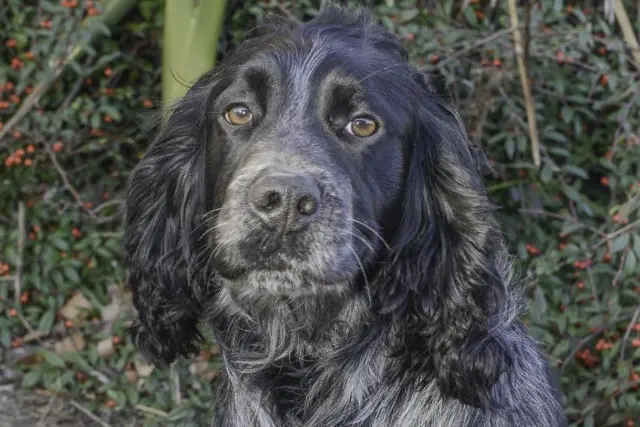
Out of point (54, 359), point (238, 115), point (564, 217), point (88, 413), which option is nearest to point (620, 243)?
point (564, 217)

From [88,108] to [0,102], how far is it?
17.5 inches

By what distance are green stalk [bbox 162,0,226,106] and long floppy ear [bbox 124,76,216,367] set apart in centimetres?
130

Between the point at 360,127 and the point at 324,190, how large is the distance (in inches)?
12.6

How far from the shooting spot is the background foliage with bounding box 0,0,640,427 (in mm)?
5188

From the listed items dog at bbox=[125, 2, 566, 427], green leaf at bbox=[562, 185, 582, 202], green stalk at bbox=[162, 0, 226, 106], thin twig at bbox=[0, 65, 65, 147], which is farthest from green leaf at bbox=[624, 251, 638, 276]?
thin twig at bbox=[0, 65, 65, 147]

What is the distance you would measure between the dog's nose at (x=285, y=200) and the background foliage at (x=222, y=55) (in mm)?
2262

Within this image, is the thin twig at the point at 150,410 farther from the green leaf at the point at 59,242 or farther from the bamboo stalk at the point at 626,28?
the bamboo stalk at the point at 626,28

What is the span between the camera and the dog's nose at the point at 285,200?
2887 millimetres

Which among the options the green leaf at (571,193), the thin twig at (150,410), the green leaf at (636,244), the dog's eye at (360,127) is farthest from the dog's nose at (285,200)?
the green leaf at (571,193)

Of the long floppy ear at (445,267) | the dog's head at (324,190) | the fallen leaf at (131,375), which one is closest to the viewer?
the dog's head at (324,190)

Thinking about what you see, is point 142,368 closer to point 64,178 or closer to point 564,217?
point 64,178

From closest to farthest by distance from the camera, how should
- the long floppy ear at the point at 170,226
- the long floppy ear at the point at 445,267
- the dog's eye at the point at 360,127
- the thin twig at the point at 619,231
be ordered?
the dog's eye at the point at 360,127, the long floppy ear at the point at 445,267, the long floppy ear at the point at 170,226, the thin twig at the point at 619,231

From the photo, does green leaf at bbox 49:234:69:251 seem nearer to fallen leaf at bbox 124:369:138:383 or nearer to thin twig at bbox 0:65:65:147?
thin twig at bbox 0:65:65:147

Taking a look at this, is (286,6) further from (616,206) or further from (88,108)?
(616,206)
